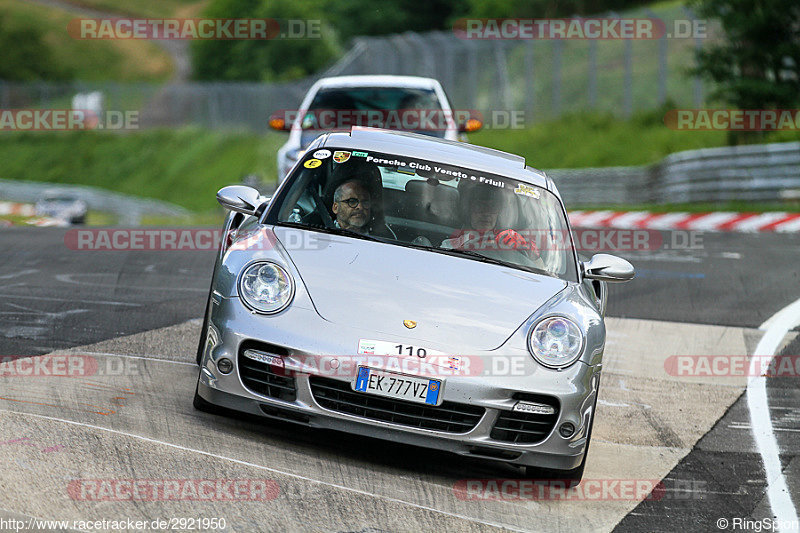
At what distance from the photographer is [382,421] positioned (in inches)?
209

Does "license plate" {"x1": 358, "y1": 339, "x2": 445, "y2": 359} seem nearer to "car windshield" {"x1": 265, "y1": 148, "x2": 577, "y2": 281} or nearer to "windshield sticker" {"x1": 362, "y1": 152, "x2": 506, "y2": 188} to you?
"car windshield" {"x1": 265, "y1": 148, "x2": 577, "y2": 281}

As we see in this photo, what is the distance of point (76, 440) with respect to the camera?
516 cm

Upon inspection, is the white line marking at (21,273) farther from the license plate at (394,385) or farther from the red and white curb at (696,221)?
the red and white curb at (696,221)

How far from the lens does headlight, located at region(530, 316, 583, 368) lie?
547 cm

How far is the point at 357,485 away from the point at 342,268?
112 centimetres

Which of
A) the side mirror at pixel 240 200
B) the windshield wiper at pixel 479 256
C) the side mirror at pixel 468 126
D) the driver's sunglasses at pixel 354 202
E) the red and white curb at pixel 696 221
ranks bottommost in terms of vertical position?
the red and white curb at pixel 696 221

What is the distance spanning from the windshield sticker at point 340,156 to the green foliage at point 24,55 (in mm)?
103045

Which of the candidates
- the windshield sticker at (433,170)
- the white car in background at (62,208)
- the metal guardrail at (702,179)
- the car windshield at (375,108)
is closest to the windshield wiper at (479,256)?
the windshield sticker at (433,170)

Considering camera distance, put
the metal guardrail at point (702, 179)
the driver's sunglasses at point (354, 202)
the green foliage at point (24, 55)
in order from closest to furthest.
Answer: the driver's sunglasses at point (354, 202)
the metal guardrail at point (702, 179)
the green foliage at point (24, 55)

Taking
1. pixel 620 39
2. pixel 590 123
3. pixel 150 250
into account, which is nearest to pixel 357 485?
pixel 150 250

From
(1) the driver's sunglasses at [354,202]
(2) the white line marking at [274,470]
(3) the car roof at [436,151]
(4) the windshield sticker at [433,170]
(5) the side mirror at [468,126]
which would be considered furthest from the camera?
(5) the side mirror at [468,126]

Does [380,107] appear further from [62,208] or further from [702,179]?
[62,208]

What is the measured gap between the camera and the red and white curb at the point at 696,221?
18234mm

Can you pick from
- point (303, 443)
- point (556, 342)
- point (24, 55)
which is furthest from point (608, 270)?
point (24, 55)
